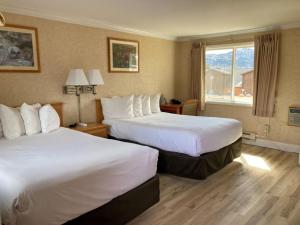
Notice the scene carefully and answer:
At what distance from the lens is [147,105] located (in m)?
4.65

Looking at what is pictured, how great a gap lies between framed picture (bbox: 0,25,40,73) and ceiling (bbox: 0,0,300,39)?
257 mm

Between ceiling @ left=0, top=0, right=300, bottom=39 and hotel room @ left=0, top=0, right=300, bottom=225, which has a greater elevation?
ceiling @ left=0, top=0, right=300, bottom=39

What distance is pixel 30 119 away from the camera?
9.78 ft

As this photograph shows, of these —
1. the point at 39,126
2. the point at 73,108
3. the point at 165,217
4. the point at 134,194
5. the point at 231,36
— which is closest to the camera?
the point at 134,194

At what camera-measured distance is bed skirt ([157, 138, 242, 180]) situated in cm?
307

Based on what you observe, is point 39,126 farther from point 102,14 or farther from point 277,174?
point 277,174

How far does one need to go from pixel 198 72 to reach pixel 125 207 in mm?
4028

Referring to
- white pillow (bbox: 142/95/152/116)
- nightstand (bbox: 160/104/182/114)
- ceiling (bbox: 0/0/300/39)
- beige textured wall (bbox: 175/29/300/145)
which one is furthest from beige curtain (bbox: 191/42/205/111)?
white pillow (bbox: 142/95/152/116)

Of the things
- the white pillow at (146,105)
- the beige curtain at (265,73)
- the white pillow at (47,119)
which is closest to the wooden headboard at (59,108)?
the white pillow at (47,119)

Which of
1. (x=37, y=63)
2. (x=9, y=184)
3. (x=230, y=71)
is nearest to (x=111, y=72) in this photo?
(x=37, y=63)

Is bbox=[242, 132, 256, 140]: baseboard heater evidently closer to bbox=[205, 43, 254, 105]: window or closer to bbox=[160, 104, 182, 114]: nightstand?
bbox=[205, 43, 254, 105]: window

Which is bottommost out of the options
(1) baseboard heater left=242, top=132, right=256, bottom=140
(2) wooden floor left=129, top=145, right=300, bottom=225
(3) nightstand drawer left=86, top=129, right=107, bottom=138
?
(2) wooden floor left=129, top=145, right=300, bottom=225

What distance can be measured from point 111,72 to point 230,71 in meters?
2.63

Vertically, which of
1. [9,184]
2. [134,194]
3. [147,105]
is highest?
[147,105]
